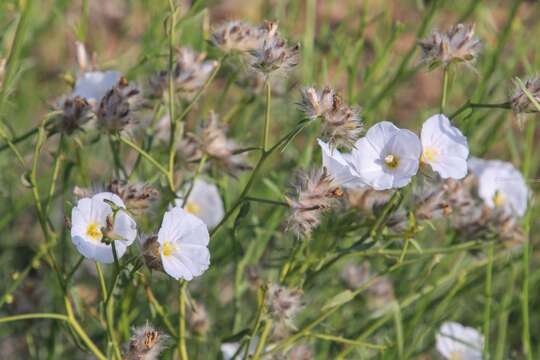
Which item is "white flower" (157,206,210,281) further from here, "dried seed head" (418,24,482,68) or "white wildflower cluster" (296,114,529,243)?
"dried seed head" (418,24,482,68)

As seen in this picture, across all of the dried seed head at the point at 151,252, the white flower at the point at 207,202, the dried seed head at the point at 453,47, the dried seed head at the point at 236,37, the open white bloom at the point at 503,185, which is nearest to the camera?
the dried seed head at the point at 151,252

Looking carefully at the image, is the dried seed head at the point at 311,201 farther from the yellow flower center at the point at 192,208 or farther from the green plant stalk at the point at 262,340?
the yellow flower center at the point at 192,208

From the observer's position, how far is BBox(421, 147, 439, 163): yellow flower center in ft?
5.53

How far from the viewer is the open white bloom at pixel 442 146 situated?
5.49 ft

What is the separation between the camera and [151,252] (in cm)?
155

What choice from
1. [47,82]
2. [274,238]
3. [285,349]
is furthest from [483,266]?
[47,82]

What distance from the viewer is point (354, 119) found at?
160 cm

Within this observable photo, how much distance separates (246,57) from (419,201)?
52 centimetres

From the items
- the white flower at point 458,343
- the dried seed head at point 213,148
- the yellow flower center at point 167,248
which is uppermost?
the yellow flower center at point 167,248

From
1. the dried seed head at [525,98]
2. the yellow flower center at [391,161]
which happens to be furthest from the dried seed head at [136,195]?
the dried seed head at [525,98]

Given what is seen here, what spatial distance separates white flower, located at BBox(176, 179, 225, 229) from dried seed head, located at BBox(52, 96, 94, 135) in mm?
611

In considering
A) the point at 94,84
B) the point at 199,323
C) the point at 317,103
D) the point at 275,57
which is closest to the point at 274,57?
the point at 275,57

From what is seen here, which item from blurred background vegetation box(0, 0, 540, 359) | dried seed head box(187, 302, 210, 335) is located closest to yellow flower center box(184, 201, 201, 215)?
blurred background vegetation box(0, 0, 540, 359)

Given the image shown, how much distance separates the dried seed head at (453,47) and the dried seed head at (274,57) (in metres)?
0.30
